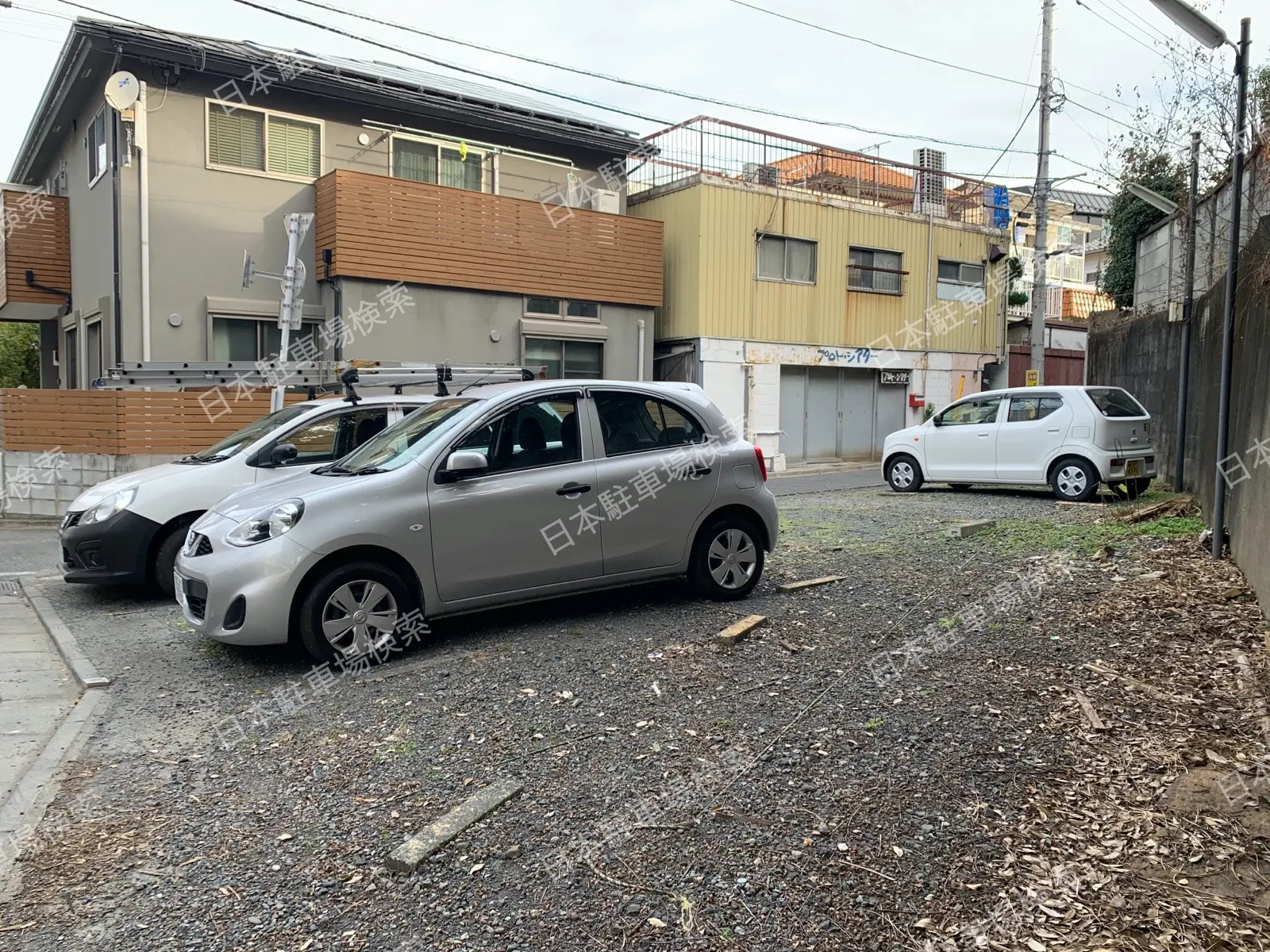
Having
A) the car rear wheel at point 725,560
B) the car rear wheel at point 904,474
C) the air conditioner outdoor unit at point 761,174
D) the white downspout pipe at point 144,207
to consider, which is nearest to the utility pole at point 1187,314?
the car rear wheel at point 904,474

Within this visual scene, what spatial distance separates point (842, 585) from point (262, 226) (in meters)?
13.1

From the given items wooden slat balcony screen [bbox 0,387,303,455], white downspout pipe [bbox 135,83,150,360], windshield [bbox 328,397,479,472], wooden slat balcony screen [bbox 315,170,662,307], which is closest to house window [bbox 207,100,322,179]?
wooden slat balcony screen [bbox 315,170,662,307]

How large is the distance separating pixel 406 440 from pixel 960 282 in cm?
2201

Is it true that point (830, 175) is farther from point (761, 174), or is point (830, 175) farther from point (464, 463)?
point (464, 463)

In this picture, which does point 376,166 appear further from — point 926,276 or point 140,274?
point 926,276

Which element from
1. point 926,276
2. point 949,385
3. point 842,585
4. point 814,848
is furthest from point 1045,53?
point 814,848

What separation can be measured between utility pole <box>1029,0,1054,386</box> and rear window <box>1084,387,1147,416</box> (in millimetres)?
8695

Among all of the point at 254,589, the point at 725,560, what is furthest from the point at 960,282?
the point at 254,589

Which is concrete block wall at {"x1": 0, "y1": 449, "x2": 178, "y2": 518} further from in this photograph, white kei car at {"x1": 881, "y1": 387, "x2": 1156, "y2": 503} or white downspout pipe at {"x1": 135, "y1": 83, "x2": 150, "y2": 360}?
white kei car at {"x1": 881, "y1": 387, "x2": 1156, "y2": 503}

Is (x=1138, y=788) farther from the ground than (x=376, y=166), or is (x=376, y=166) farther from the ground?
(x=376, y=166)

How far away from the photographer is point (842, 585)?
23.8ft

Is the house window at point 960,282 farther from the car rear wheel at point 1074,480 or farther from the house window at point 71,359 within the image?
the house window at point 71,359

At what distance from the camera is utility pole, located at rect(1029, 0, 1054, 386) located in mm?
20734

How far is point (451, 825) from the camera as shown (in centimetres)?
354
